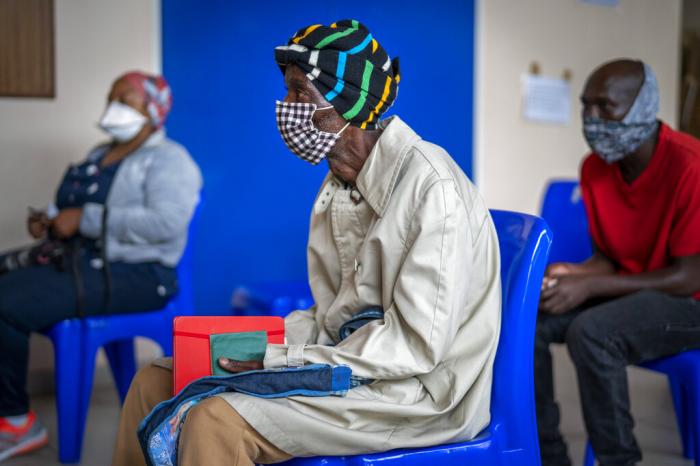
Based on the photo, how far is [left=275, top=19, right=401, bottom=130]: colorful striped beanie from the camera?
5.41 ft

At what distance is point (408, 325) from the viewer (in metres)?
1.48

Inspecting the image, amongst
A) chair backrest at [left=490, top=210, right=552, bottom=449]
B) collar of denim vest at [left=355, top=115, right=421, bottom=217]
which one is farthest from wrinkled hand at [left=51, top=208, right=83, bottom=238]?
chair backrest at [left=490, top=210, right=552, bottom=449]

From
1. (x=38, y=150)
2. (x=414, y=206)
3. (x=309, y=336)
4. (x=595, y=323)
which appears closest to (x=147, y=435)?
(x=309, y=336)

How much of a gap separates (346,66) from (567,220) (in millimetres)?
1669

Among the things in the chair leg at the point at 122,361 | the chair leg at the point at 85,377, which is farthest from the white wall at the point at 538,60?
the chair leg at the point at 85,377

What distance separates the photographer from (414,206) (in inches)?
61.2

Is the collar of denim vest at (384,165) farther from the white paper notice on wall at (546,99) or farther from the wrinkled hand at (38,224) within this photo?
the white paper notice on wall at (546,99)

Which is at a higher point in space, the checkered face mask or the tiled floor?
the checkered face mask

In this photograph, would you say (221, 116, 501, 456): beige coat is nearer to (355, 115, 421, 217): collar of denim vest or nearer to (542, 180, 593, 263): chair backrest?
(355, 115, 421, 217): collar of denim vest

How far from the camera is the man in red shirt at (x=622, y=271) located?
7.27ft

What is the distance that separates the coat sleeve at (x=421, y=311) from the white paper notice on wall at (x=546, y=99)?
129 inches

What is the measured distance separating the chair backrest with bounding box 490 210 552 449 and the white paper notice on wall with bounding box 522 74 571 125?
3.12m

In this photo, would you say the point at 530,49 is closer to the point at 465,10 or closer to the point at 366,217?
the point at 465,10

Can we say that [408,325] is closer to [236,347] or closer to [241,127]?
[236,347]
